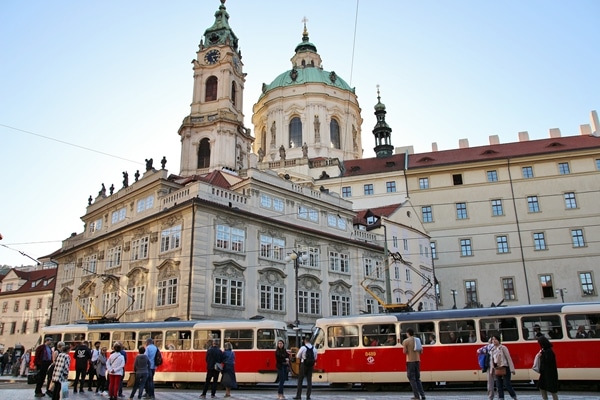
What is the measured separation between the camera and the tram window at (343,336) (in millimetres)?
19172

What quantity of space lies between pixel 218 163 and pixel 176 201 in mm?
19519

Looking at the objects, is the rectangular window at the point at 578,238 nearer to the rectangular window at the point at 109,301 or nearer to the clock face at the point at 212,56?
the clock face at the point at 212,56

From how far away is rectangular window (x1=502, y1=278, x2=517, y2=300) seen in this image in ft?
160

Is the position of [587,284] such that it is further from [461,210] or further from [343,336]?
[343,336]

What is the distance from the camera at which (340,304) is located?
35.9 metres

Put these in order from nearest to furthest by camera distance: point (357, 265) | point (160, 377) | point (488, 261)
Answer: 1. point (160, 377)
2. point (357, 265)
3. point (488, 261)

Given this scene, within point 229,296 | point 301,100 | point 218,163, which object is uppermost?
point 301,100

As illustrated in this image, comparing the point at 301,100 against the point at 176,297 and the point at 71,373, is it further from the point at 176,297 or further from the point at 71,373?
the point at 71,373

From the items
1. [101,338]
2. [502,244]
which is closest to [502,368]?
[101,338]

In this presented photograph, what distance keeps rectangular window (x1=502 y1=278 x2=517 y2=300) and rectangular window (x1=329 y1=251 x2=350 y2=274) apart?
19743 mm

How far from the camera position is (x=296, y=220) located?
35.5m

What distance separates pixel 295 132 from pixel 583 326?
177 feet

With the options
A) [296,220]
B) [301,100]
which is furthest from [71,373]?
[301,100]

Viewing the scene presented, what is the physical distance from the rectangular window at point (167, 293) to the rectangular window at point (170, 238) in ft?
6.23
